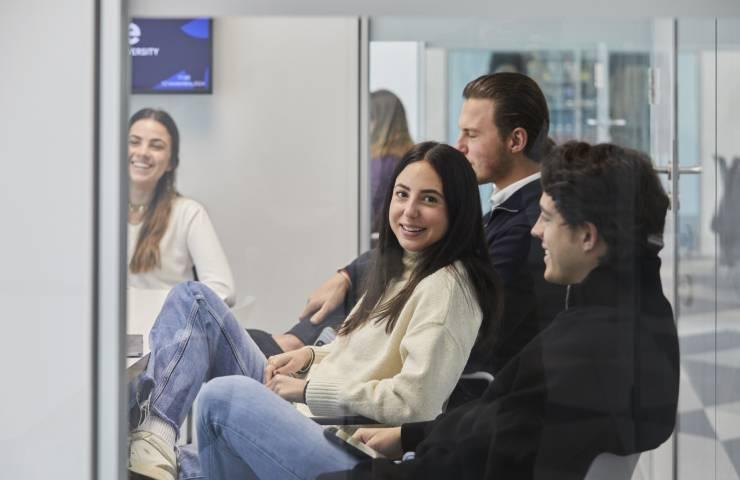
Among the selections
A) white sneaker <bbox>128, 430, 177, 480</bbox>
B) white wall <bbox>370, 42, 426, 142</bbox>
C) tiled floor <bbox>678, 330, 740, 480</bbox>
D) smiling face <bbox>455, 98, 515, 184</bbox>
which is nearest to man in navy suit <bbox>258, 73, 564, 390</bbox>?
smiling face <bbox>455, 98, 515, 184</bbox>

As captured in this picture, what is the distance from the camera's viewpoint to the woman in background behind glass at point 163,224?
198cm

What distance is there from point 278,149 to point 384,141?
0.22 meters

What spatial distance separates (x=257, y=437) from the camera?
198 cm

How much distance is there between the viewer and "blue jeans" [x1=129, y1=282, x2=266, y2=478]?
1.98 m

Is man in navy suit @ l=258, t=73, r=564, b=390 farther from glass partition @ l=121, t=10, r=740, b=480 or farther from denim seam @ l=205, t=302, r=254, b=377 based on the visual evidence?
denim seam @ l=205, t=302, r=254, b=377

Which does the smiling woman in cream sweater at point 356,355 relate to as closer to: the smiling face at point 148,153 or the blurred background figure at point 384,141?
the blurred background figure at point 384,141

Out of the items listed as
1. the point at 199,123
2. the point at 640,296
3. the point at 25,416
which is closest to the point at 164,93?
the point at 199,123

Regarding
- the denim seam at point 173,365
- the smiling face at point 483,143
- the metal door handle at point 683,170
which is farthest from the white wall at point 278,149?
the metal door handle at point 683,170

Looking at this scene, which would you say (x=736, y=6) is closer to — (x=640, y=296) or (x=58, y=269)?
(x=640, y=296)

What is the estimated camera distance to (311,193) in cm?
198

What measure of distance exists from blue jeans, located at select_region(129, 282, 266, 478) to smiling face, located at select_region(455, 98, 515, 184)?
23.4 inches

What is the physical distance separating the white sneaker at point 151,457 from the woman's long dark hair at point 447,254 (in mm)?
468

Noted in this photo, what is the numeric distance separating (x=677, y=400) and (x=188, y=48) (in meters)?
1.27

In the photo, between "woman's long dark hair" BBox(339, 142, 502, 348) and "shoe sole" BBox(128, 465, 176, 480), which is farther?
"shoe sole" BBox(128, 465, 176, 480)
